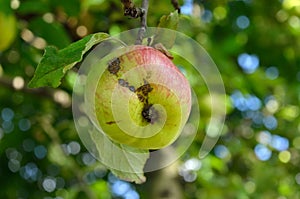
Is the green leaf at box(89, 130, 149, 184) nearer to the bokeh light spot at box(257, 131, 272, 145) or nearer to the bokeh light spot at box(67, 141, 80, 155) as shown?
the bokeh light spot at box(67, 141, 80, 155)

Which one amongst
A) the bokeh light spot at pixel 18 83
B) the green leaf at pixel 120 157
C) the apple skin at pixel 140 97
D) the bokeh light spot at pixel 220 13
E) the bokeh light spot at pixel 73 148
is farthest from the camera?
the bokeh light spot at pixel 73 148

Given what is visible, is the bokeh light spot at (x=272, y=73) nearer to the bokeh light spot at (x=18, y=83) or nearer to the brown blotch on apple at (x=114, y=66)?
the bokeh light spot at (x=18, y=83)

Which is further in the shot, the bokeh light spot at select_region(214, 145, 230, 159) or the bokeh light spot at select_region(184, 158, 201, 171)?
the bokeh light spot at select_region(214, 145, 230, 159)

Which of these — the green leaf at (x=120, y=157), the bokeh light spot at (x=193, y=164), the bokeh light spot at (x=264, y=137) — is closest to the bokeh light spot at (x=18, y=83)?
the bokeh light spot at (x=193, y=164)

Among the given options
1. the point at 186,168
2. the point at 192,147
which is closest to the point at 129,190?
the point at 186,168

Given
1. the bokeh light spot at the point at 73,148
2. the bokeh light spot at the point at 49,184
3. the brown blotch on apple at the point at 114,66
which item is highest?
the brown blotch on apple at the point at 114,66

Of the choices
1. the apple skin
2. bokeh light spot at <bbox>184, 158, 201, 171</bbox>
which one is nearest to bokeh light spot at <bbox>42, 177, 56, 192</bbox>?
bokeh light spot at <bbox>184, 158, 201, 171</bbox>

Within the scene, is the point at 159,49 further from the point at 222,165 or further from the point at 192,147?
the point at 222,165
